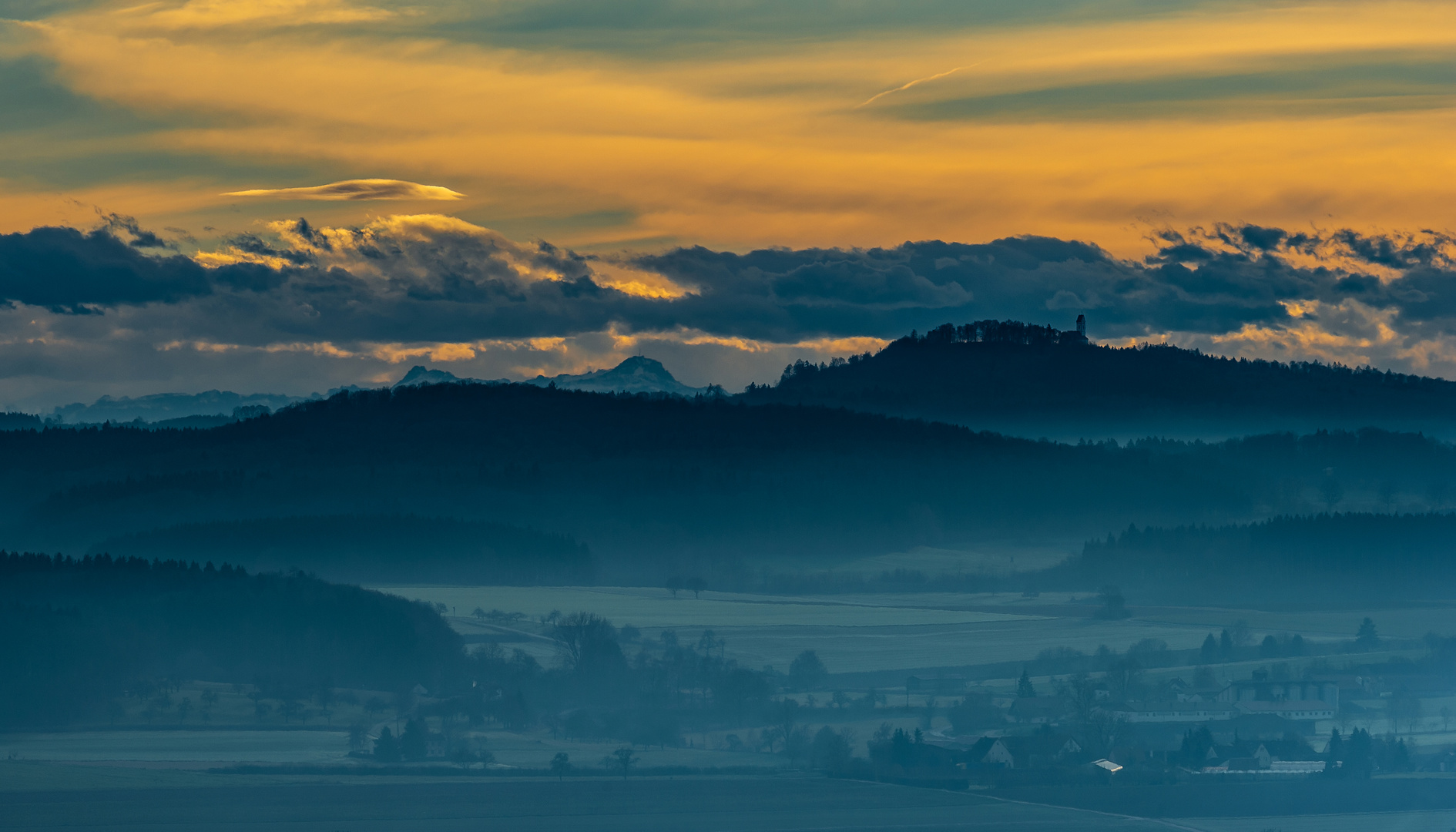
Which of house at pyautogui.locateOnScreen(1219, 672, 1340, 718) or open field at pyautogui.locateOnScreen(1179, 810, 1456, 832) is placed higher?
house at pyautogui.locateOnScreen(1219, 672, 1340, 718)

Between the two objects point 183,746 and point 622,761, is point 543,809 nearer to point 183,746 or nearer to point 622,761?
point 622,761

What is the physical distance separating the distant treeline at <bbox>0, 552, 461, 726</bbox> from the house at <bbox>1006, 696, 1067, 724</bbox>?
4686 cm

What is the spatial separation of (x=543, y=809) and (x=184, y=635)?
62576 mm

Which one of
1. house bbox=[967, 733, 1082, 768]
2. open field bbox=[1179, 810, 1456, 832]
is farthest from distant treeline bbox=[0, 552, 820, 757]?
open field bbox=[1179, 810, 1456, 832]

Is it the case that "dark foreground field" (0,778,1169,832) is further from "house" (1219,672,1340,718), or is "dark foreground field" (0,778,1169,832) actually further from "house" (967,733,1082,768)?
"house" (1219,672,1340,718)

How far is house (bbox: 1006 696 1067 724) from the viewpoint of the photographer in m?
131

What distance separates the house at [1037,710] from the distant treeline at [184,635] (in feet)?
154

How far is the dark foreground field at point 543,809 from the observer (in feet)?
330

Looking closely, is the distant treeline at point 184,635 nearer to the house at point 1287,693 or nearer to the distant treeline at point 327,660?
the distant treeline at point 327,660

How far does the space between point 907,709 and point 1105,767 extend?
22338 millimetres

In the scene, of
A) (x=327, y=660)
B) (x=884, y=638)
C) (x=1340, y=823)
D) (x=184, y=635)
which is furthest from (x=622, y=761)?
(x=884, y=638)

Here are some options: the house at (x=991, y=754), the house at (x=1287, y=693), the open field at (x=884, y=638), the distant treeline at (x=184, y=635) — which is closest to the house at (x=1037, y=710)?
the house at (x=991, y=754)

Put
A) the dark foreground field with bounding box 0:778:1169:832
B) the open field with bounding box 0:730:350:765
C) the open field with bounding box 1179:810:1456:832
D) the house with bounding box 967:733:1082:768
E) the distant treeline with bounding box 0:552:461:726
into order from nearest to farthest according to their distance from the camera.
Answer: the open field with bounding box 1179:810:1456:832 → the dark foreground field with bounding box 0:778:1169:832 → the house with bounding box 967:733:1082:768 → the open field with bounding box 0:730:350:765 → the distant treeline with bounding box 0:552:461:726

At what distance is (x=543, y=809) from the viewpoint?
105062mm
